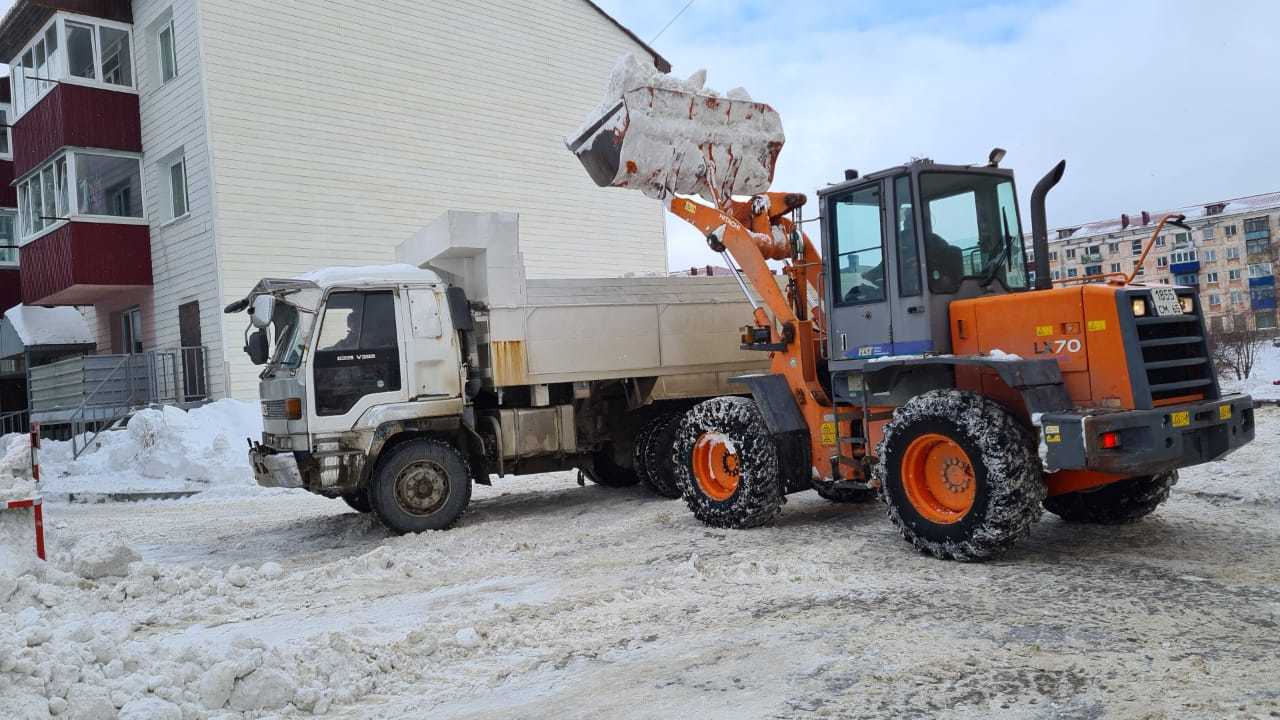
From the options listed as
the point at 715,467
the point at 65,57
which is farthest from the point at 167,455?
the point at 715,467

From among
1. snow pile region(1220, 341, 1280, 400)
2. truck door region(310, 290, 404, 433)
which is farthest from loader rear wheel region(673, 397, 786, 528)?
snow pile region(1220, 341, 1280, 400)

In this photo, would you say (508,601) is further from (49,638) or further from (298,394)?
(298,394)

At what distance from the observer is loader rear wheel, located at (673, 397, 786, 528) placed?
8.40 meters

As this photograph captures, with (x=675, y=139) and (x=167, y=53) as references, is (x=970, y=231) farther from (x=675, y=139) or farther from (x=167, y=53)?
(x=167, y=53)

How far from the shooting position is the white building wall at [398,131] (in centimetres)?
1886

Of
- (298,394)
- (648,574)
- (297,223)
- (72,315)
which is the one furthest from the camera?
(72,315)

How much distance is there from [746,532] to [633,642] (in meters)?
3.07

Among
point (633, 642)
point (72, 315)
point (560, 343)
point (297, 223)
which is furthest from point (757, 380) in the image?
point (72, 315)

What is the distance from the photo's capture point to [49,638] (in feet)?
18.0

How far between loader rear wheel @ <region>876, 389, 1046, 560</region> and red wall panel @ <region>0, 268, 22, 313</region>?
26.8m

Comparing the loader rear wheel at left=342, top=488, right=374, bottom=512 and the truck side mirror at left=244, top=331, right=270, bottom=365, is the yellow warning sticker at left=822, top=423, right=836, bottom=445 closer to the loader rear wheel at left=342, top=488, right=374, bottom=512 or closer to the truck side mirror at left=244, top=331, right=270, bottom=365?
the loader rear wheel at left=342, top=488, right=374, bottom=512

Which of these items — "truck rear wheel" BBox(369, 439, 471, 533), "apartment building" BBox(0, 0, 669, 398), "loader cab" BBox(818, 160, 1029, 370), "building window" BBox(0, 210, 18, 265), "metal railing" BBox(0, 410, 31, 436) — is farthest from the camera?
"building window" BBox(0, 210, 18, 265)

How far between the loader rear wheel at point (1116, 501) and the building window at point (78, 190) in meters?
19.1

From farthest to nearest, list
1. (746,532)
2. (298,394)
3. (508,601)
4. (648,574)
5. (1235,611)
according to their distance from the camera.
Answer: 1. (298,394)
2. (746,532)
3. (648,574)
4. (508,601)
5. (1235,611)
